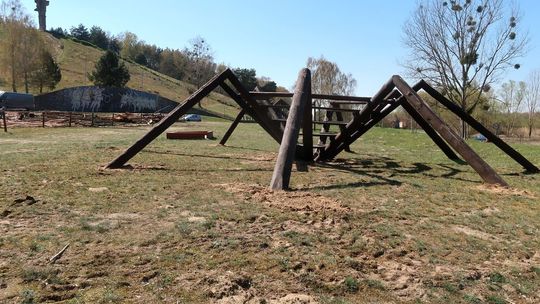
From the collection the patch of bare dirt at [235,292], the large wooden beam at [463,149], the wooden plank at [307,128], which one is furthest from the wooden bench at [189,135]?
the patch of bare dirt at [235,292]

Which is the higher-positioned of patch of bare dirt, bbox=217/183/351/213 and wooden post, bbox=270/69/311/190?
wooden post, bbox=270/69/311/190

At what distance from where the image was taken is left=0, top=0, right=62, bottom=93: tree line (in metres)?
50.7

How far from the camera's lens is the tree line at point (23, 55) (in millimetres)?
50656

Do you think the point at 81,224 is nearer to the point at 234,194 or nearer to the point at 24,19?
the point at 234,194

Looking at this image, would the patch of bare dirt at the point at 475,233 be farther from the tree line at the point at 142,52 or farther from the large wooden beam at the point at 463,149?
the tree line at the point at 142,52

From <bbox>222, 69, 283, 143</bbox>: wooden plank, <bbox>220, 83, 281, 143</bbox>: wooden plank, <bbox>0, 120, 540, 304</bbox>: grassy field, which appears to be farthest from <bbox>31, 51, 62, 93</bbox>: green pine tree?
<bbox>0, 120, 540, 304</bbox>: grassy field

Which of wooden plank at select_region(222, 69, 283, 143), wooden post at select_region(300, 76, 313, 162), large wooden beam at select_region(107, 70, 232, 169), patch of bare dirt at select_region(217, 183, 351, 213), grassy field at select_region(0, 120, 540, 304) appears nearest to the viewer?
grassy field at select_region(0, 120, 540, 304)

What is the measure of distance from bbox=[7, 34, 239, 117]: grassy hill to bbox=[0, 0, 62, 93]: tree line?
888 centimetres

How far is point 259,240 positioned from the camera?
367 cm

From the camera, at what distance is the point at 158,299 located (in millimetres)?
2600

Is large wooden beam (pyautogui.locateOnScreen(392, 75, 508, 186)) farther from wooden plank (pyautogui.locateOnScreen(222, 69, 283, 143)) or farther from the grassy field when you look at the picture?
wooden plank (pyautogui.locateOnScreen(222, 69, 283, 143))

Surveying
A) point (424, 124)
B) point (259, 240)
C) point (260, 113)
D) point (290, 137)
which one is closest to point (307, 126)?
point (260, 113)

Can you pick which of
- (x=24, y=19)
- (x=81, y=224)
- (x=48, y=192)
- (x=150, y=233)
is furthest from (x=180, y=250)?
(x=24, y=19)

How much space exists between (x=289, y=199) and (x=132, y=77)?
77224 millimetres
